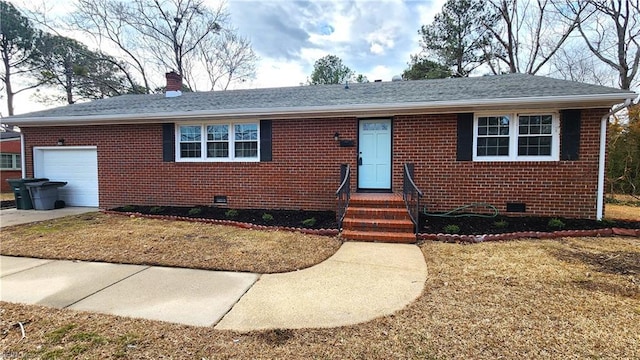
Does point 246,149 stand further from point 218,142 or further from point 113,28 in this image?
point 113,28

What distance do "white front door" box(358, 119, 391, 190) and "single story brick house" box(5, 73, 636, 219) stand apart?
25mm

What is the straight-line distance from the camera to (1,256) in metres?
4.59

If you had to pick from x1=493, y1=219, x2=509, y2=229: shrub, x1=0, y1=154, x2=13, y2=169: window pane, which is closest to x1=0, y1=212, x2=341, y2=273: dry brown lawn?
x1=493, y1=219, x2=509, y2=229: shrub

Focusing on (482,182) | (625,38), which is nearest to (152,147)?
(482,182)

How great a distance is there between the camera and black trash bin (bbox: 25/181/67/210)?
329 inches

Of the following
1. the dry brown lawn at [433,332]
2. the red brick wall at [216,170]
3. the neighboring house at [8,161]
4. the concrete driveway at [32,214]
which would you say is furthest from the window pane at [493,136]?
the neighboring house at [8,161]

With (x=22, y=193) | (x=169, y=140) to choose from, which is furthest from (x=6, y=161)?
(x=169, y=140)

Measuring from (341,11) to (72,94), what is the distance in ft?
67.0

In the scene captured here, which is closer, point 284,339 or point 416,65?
point 284,339

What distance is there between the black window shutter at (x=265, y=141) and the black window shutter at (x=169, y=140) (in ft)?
8.42

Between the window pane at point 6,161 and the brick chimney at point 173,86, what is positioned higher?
the brick chimney at point 173,86

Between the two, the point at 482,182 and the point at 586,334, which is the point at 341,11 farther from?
the point at 586,334

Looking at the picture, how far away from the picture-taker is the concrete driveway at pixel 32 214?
695 cm

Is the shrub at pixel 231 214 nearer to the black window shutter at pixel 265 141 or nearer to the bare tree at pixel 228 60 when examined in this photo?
the black window shutter at pixel 265 141
